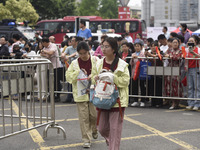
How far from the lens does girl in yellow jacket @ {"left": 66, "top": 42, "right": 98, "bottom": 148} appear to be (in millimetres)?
5312

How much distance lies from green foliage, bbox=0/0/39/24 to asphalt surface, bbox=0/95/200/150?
32.1 m

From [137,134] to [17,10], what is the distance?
115 ft

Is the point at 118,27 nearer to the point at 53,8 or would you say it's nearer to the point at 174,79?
the point at 53,8

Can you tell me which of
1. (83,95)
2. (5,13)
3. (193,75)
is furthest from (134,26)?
(83,95)

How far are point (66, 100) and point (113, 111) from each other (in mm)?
5046

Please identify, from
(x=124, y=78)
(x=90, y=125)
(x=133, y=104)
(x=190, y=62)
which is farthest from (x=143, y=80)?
(x=124, y=78)

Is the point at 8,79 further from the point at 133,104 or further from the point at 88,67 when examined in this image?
the point at 133,104

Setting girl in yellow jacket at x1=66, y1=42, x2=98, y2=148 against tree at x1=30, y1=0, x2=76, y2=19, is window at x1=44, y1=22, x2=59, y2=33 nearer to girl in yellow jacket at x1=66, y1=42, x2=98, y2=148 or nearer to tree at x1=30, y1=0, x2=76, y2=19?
tree at x1=30, y1=0, x2=76, y2=19

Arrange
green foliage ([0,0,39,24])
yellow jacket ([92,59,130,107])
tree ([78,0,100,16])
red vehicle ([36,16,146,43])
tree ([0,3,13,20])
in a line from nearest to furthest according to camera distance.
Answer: yellow jacket ([92,59,130,107])
red vehicle ([36,16,146,43])
tree ([0,3,13,20])
green foliage ([0,0,39,24])
tree ([78,0,100,16])

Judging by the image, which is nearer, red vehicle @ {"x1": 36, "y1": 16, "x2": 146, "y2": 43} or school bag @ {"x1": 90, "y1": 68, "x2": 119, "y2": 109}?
school bag @ {"x1": 90, "y1": 68, "x2": 119, "y2": 109}

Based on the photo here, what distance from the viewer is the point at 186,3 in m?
59.3

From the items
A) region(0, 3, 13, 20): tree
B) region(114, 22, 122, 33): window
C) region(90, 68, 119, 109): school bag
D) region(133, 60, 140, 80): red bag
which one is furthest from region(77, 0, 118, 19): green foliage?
region(90, 68, 119, 109): school bag

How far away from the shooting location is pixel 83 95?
542cm

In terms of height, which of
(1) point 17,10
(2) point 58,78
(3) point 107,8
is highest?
(3) point 107,8
